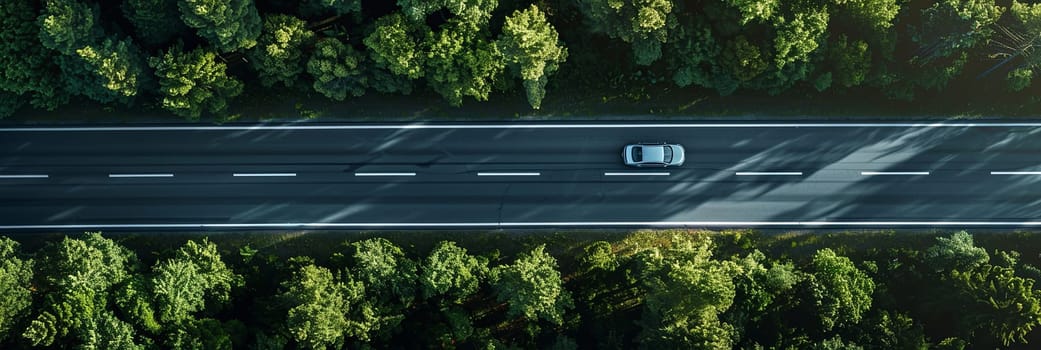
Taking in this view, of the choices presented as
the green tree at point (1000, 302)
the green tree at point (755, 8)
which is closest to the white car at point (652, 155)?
the green tree at point (755, 8)

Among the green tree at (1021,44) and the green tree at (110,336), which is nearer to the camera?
the green tree at (110,336)

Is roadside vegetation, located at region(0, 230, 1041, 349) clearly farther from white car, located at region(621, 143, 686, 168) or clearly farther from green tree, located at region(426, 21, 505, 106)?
green tree, located at region(426, 21, 505, 106)

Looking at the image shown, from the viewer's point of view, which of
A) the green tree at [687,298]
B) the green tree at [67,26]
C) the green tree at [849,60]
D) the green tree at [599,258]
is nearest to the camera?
the green tree at [67,26]

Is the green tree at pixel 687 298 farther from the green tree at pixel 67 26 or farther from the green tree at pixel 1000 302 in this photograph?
the green tree at pixel 67 26

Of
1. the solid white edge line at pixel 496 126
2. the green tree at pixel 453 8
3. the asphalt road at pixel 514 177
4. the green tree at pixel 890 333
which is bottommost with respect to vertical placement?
the green tree at pixel 890 333

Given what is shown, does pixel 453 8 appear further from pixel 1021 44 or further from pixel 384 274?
pixel 1021 44

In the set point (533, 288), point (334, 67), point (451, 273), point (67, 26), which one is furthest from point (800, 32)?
point (67, 26)

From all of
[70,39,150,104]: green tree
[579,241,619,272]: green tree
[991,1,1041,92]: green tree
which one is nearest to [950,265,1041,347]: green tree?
[991,1,1041,92]: green tree
